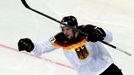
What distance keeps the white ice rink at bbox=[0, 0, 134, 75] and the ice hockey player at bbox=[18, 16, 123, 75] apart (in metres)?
0.74

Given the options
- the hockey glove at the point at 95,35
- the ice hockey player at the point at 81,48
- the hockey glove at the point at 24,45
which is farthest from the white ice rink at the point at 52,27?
the hockey glove at the point at 95,35

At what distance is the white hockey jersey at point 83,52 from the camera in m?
3.16

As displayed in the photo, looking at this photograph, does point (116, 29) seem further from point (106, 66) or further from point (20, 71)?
point (106, 66)

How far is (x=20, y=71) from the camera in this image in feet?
13.0

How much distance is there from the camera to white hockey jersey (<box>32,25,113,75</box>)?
125 inches

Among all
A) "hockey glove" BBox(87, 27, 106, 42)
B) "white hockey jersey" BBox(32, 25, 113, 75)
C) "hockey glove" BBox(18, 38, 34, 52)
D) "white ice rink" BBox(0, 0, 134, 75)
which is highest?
"hockey glove" BBox(87, 27, 106, 42)

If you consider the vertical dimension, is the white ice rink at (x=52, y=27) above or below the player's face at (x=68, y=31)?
below

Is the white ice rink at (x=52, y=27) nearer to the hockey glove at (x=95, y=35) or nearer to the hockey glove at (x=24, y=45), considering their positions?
the hockey glove at (x=24, y=45)

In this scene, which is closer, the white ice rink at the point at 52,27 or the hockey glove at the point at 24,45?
the hockey glove at the point at 24,45

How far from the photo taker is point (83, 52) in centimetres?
317

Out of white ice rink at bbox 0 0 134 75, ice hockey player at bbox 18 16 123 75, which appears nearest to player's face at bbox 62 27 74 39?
ice hockey player at bbox 18 16 123 75

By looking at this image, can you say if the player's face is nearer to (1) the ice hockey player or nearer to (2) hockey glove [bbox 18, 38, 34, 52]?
(1) the ice hockey player

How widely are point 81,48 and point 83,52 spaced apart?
3cm

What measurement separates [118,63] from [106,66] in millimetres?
893
